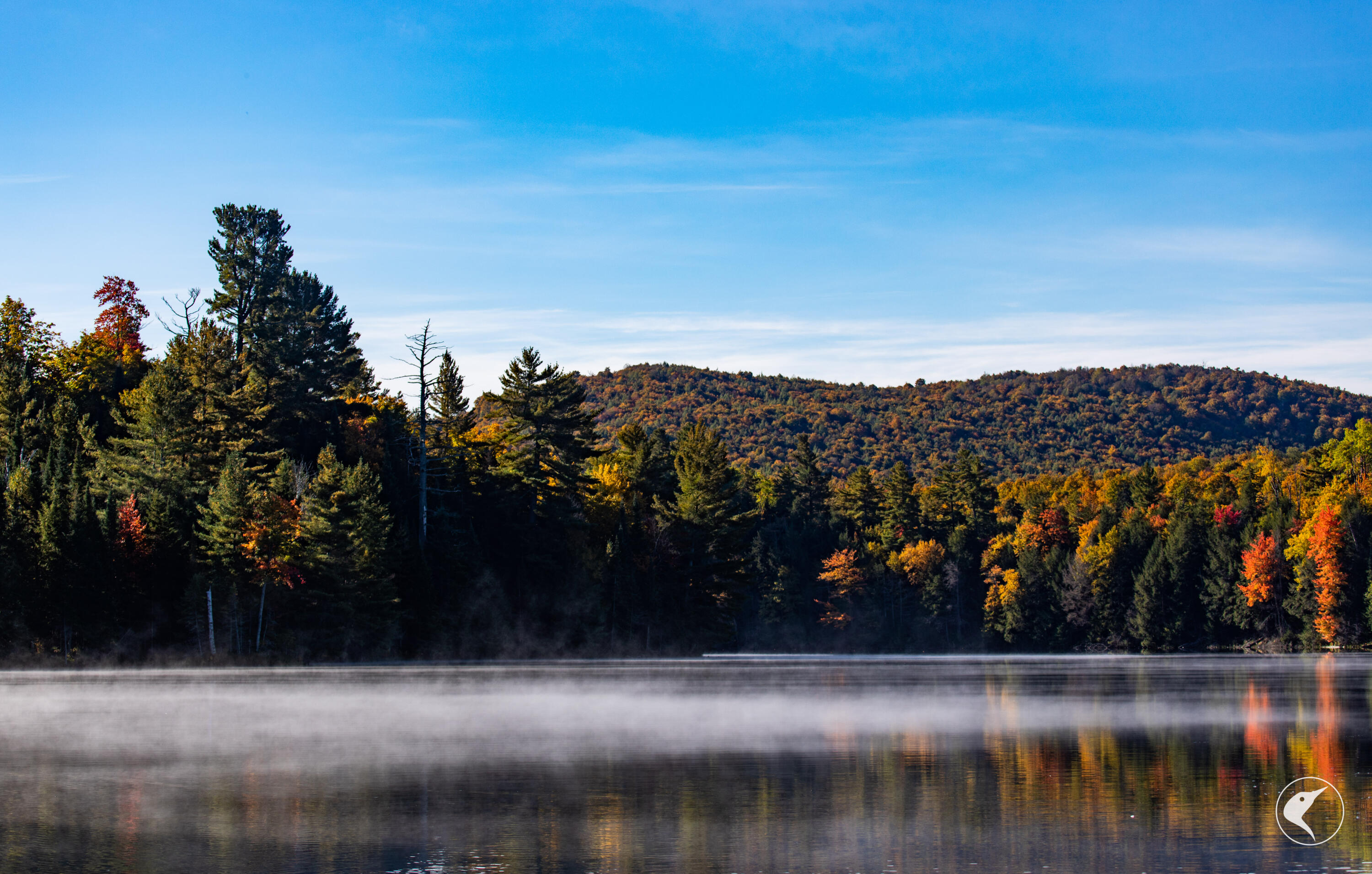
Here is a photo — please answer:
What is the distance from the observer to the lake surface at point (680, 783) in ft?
43.7

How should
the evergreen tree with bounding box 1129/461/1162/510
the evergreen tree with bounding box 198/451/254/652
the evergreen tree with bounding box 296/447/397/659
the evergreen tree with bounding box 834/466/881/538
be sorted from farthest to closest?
the evergreen tree with bounding box 834/466/881/538, the evergreen tree with bounding box 1129/461/1162/510, the evergreen tree with bounding box 296/447/397/659, the evergreen tree with bounding box 198/451/254/652

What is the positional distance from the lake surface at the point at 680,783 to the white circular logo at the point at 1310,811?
18cm

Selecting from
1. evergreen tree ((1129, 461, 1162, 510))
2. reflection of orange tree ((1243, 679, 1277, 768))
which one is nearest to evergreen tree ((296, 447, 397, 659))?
reflection of orange tree ((1243, 679, 1277, 768))

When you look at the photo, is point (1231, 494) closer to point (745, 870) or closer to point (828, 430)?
point (828, 430)

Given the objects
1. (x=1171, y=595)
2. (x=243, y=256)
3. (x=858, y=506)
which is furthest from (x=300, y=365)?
(x=1171, y=595)

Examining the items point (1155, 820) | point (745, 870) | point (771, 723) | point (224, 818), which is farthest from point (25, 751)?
point (1155, 820)

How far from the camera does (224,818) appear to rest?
51.6 ft

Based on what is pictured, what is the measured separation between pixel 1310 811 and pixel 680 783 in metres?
8.07

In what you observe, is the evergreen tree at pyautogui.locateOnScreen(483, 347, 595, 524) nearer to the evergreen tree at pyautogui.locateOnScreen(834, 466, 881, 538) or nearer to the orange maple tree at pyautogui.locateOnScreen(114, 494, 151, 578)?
the orange maple tree at pyautogui.locateOnScreen(114, 494, 151, 578)

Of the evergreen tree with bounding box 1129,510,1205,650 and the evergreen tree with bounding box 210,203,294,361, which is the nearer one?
the evergreen tree with bounding box 210,203,294,361

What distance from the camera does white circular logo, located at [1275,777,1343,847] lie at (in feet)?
46.7

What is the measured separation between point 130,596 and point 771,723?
148 feet

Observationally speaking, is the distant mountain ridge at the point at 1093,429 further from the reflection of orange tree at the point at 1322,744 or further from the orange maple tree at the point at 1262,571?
the reflection of orange tree at the point at 1322,744

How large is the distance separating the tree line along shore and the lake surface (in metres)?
28.8
